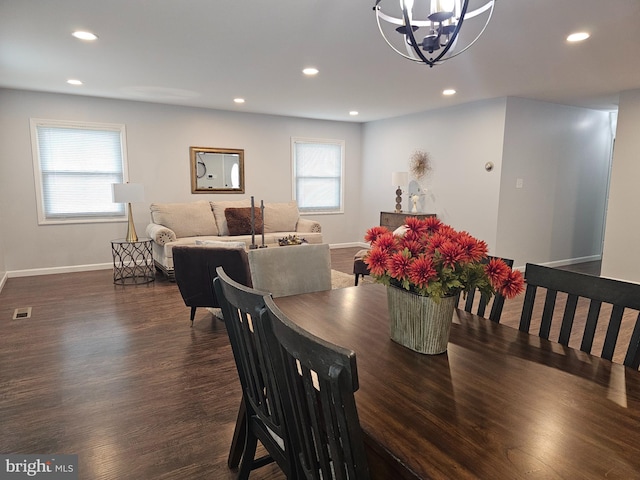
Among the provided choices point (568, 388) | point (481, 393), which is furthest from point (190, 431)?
point (568, 388)

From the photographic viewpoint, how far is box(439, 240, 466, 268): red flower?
3.92ft

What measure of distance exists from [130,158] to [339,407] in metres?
5.83

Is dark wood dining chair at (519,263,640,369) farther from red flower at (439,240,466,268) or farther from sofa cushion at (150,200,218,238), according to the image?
sofa cushion at (150,200,218,238)

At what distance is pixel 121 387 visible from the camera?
246 centimetres

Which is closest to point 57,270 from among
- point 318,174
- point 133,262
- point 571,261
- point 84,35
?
point 133,262

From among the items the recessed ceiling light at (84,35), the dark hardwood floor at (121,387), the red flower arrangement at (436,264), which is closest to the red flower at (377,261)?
the red flower arrangement at (436,264)

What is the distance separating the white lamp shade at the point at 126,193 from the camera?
4844 mm

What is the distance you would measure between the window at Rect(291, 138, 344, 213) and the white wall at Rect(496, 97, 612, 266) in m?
3.12

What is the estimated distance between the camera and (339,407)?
743 millimetres

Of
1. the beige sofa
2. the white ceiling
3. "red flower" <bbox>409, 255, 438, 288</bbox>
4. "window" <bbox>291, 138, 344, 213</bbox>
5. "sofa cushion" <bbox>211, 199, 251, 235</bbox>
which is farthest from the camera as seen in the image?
"window" <bbox>291, 138, 344, 213</bbox>

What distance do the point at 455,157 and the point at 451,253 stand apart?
16.7 ft

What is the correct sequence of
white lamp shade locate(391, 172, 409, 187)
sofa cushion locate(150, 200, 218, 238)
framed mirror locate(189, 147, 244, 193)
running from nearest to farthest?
sofa cushion locate(150, 200, 218, 238), framed mirror locate(189, 147, 244, 193), white lamp shade locate(391, 172, 409, 187)

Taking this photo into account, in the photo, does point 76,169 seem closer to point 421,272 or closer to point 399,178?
point 399,178

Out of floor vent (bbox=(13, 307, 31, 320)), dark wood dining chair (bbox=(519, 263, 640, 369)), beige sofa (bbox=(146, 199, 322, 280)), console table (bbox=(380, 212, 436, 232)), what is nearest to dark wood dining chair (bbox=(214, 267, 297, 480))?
dark wood dining chair (bbox=(519, 263, 640, 369))
